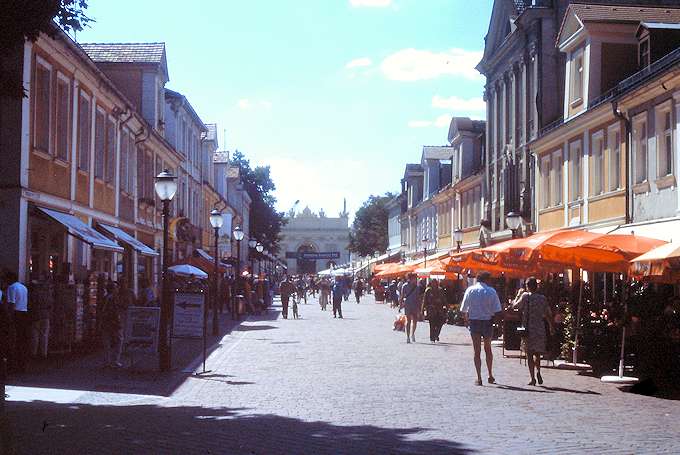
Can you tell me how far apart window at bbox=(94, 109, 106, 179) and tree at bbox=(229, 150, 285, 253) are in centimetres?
6656

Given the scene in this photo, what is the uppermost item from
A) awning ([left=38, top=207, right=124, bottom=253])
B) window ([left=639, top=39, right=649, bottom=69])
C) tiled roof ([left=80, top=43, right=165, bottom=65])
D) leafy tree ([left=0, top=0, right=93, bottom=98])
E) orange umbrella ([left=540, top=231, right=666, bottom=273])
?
tiled roof ([left=80, top=43, right=165, bottom=65])

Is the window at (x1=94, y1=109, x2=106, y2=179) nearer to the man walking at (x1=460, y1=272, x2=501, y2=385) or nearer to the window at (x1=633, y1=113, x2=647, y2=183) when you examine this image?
the man walking at (x1=460, y1=272, x2=501, y2=385)

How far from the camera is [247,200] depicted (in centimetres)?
8781

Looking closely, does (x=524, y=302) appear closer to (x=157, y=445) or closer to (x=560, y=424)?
(x=560, y=424)

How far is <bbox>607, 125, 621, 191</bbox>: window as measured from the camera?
26453mm

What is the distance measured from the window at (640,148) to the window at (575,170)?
523 centimetres

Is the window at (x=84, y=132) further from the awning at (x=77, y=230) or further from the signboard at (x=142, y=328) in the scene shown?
the signboard at (x=142, y=328)

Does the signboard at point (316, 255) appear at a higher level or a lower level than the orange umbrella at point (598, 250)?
higher

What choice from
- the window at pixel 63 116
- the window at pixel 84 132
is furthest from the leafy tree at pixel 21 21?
the window at pixel 84 132

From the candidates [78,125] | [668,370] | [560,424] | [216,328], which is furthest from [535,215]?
[560,424]

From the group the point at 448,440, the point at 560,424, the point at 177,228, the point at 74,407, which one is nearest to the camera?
the point at 448,440

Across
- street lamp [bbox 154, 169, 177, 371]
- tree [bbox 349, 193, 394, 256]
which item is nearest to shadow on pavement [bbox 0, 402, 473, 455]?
street lamp [bbox 154, 169, 177, 371]

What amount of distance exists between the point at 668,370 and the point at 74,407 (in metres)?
8.38

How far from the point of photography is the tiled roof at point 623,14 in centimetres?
2830
